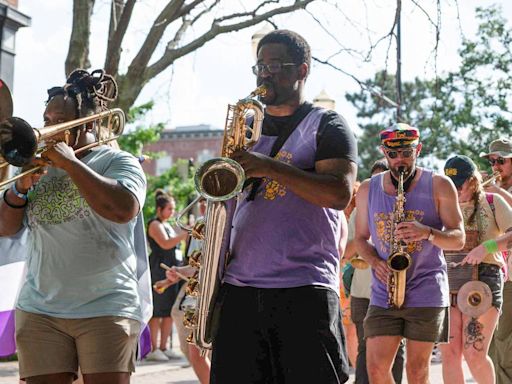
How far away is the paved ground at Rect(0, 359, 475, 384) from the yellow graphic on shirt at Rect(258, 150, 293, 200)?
20.0ft

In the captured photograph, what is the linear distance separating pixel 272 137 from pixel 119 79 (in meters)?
6.52

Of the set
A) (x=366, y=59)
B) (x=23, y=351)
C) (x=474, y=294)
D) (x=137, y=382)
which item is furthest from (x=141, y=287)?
(x=137, y=382)

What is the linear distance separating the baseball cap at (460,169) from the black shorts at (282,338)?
3670 mm

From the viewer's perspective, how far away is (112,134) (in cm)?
500

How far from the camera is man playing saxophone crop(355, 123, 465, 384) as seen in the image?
6.08 meters

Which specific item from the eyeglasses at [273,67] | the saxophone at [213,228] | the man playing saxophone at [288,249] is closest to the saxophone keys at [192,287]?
the saxophone at [213,228]

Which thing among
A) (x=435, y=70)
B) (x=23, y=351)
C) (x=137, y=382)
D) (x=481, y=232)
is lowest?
(x=137, y=382)

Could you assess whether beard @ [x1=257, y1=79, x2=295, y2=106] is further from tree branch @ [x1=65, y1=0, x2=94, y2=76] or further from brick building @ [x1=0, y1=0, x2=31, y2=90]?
brick building @ [x1=0, y1=0, x2=31, y2=90]

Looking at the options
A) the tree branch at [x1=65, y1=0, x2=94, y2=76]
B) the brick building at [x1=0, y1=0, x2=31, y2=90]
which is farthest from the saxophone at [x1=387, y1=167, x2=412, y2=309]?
the brick building at [x1=0, y1=0, x2=31, y2=90]

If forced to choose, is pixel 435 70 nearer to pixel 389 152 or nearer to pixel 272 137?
pixel 389 152

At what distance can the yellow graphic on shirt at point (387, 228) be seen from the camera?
243 inches

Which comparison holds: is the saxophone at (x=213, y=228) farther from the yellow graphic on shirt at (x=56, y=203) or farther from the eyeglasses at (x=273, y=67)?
the yellow graphic on shirt at (x=56, y=203)

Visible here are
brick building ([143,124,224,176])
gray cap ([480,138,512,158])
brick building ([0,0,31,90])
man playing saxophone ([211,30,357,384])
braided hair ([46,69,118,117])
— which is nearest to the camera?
man playing saxophone ([211,30,357,384])

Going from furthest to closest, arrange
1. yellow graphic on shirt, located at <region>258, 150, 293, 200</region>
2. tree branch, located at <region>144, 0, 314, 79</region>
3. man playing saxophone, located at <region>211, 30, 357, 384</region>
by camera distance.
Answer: tree branch, located at <region>144, 0, 314, 79</region> → yellow graphic on shirt, located at <region>258, 150, 293, 200</region> → man playing saxophone, located at <region>211, 30, 357, 384</region>
